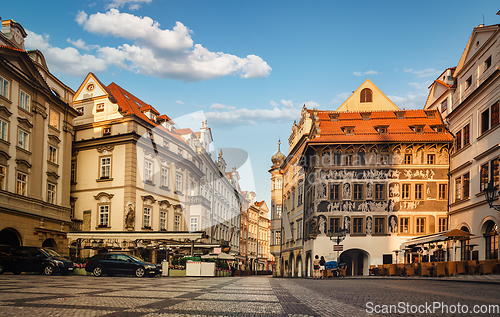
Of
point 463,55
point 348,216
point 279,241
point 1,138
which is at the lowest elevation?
point 279,241

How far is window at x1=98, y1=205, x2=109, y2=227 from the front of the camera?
39.8 m

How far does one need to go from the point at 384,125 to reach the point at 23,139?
31.3 meters

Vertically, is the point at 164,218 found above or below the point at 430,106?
below

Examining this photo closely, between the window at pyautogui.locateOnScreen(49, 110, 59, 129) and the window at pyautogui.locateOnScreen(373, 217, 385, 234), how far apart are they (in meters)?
28.6

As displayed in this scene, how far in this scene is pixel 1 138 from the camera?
1133 inches

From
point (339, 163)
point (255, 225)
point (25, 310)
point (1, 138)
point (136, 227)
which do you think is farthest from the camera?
point (255, 225)

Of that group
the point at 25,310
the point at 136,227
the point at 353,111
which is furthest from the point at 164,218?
the point at 25,310

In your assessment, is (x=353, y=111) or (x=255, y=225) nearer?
(x=353, y=111)

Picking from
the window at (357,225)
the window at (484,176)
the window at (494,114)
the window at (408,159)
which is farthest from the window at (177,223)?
the window at (494,114)

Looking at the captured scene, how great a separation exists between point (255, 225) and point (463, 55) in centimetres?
6958

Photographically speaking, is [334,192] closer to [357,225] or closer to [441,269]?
[357,225]

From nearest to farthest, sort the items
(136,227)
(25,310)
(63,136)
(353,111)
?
1. (25,310)
2. (63,136)
3. (136,227)
4. (353,111)

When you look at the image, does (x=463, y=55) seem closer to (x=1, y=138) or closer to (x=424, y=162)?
(x=424, y=162)

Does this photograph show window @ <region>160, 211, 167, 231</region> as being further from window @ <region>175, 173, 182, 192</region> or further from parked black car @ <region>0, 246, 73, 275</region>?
parked black car @ <region>0, 246, 73, 275</region>
